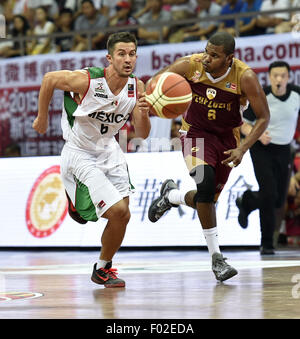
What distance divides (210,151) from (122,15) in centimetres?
878

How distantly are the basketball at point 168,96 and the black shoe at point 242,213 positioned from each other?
14.1 ft

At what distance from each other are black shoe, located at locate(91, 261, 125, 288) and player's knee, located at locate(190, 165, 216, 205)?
1.03 metres

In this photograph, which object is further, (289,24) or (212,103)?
(289,24)

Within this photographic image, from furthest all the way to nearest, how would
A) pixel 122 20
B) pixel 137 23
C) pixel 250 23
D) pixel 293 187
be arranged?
pixel 122 20 → pixel 137 23 → pixel 250 23 → pixel 293 187

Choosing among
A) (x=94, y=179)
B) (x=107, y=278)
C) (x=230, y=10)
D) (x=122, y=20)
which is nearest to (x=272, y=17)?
(x=230, y=10)

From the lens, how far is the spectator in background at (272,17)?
521 inches

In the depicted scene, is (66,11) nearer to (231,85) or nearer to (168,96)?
(231,85)

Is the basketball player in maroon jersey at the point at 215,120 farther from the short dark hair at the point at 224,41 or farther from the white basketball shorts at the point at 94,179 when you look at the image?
the white basketball shorts at the point at 94,179

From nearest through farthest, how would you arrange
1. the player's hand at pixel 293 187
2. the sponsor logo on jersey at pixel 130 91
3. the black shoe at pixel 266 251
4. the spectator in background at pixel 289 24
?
the sponsor logo on jersey at pixel 130 91 → the black shoe at pixel 266 251 → the player's hand at pixel 293 187 → the spectator in background at pixel 289 24

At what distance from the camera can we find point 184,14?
1474 cm

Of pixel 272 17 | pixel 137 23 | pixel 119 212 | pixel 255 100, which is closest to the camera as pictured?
pixel 119 212

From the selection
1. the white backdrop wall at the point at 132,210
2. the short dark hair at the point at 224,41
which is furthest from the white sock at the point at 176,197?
the white backdrop wall at the point at 132,210

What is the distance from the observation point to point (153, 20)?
48.8 feet

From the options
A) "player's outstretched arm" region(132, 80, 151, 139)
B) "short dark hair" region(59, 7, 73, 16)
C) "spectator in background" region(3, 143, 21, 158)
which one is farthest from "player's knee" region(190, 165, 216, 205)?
"short dark hair" region(59, 7, 73, 16)
